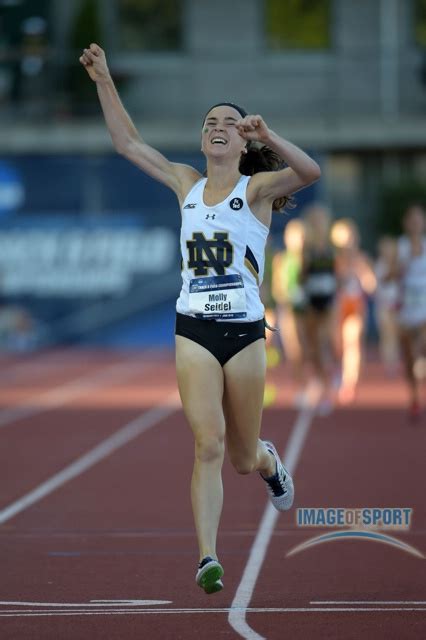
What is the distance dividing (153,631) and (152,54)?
31334 mm

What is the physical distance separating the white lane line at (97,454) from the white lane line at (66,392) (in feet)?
4.47

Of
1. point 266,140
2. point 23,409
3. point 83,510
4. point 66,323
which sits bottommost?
point 66,323

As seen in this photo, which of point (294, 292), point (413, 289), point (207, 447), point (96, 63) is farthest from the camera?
point (294, 292)

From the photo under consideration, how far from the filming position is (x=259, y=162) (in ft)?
26.8

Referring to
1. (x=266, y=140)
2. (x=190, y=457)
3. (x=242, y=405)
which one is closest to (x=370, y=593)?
(x=242, y=405)

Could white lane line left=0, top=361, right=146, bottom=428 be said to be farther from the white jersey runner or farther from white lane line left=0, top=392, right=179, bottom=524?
the white jersey runner

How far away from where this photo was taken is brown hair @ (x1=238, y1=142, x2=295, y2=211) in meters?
8.16

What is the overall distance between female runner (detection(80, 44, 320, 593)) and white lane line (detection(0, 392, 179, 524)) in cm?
309

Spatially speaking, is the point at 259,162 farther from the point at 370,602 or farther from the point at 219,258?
the point at 370,602

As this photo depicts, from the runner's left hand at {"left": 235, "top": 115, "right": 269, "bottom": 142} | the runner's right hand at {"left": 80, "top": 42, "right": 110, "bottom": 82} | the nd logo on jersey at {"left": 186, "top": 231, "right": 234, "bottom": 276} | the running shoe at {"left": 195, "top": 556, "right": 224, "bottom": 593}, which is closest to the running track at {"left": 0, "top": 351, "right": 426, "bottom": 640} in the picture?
the running shoe at {"left": 195, "top": 556, "right": 224, "bottom": 593}

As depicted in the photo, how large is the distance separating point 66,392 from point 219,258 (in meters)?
15.2

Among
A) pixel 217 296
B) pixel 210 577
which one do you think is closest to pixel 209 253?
pixel 217 296

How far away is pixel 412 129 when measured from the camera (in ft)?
112

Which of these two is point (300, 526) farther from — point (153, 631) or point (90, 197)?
point (90, 197)
